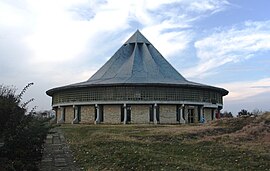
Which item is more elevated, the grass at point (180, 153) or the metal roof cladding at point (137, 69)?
the metal roof cladding at point (137, 69)

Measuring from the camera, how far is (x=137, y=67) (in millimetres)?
52500

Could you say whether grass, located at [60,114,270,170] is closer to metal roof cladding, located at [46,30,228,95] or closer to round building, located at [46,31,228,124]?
round building, located at [46,31,228,124]

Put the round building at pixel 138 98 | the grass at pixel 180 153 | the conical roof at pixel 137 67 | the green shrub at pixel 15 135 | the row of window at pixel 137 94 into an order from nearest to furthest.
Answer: the green shrub at pixel 15 135
the grass at pixel 180 153
the row of window at pixel 137 94
the round building at pixel 138 98
the conical roof at pixel 137 67

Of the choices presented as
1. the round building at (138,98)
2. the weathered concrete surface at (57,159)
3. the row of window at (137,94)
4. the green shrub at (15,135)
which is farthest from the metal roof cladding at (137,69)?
the green shrub at (15,135)

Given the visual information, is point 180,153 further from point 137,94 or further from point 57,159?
point 137,94

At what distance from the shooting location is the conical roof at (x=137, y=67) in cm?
4978

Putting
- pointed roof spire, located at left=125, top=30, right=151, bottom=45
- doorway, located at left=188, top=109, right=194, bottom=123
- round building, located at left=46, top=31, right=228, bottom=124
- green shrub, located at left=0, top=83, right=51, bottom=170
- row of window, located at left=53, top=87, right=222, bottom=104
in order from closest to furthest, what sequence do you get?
green shrub, located at left=0, top=83, right=51, bottom=170 → row of window, located at left=53, top=87, right=222, bottom=104 → round building, located at left=46, top=31, right=228, bottom=124 → doorway, located at left=188, top=109, right=194, bottom=123 → pointed roof spire, located at left=125, top=30, right=151, bottom=45

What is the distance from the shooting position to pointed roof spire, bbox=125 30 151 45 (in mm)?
Result: 58112

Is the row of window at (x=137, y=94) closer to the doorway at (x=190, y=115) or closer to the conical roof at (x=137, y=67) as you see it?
the conical roof at (x=137, y=67)

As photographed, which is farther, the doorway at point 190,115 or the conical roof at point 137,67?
the conical roof at point 137,67

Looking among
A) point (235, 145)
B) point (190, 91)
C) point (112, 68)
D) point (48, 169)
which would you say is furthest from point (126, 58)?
point (48, 169)

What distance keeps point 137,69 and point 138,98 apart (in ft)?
25.8

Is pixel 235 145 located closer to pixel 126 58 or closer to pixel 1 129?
pixel 1 129

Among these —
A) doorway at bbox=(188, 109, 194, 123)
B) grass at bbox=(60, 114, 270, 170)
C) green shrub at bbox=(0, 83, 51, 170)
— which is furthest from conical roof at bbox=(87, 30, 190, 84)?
green shrub at bbox=(0, 83, 51, 170)
